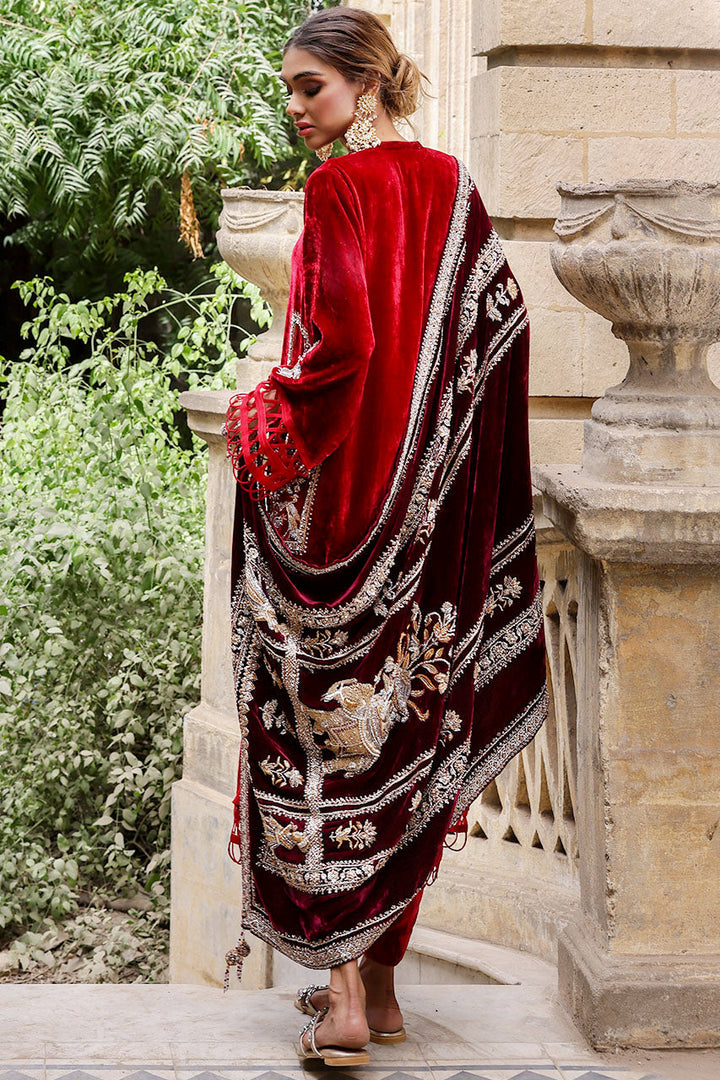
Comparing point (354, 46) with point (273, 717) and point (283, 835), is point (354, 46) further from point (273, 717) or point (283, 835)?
point (283, 835)

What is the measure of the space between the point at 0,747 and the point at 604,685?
372cm

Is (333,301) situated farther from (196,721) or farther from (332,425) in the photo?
(196,721)

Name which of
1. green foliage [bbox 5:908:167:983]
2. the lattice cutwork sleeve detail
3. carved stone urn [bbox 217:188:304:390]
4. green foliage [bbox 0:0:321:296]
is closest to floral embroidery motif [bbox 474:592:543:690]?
the lattice cutwork sleeve detail

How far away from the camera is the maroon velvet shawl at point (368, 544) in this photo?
2643 millimetres

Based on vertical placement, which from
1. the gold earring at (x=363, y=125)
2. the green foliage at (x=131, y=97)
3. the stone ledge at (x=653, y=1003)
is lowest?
the stone ledge at (x=653, y=1003)

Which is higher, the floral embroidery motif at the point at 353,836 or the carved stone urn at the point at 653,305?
the carved stone urn at the point at 653,305

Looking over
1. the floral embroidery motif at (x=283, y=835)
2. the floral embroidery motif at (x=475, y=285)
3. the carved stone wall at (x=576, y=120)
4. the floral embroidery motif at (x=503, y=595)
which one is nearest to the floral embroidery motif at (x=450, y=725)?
the floral embroidery motif at (x=503, y=595)

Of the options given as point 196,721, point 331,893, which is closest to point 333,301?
point 331,893

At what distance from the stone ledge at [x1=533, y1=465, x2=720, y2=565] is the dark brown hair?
829 mm

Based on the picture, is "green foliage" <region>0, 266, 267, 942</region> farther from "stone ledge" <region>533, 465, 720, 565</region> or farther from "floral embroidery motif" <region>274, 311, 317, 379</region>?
"stone ledge" <region>533, 465, 720, 565</region>

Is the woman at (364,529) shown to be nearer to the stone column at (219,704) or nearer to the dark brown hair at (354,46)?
the dark brown hair at (354,46)

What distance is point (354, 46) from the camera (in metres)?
2.69

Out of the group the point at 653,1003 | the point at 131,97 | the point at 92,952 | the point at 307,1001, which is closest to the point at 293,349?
the point at 307,1001

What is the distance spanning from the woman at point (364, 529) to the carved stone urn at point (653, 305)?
0.17 m
